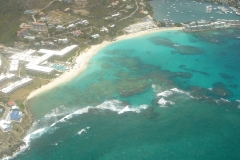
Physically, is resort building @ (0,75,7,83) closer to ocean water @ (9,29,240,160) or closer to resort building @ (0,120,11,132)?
ocean water @ (9,29,240,160)

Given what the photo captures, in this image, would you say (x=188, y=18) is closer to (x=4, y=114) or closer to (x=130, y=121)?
(x=130, y=121)

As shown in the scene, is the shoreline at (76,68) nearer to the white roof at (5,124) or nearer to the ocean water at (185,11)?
the white roof at (5,124)

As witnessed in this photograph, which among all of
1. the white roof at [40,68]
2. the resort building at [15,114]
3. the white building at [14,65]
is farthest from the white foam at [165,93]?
the white building at [14,65]

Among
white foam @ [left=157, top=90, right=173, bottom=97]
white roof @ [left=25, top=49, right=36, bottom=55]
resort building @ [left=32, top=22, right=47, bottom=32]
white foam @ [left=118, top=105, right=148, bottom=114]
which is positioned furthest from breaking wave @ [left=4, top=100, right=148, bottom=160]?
resort building @ [left=32, top=22, right=47, bottom=32]

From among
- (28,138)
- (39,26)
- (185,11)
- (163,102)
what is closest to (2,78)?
(28,138)

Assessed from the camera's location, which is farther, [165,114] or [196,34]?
[196,34]

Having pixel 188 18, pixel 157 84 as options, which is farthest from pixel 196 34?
pixel 157 84

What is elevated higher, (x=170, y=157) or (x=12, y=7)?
(x=12, y=7)
